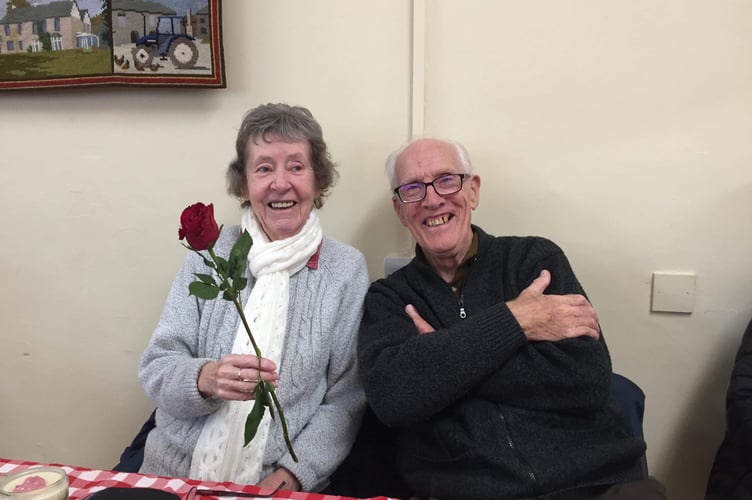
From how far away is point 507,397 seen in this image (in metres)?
1.10

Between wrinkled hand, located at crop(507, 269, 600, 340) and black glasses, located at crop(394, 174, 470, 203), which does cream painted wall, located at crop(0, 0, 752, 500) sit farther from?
wrinkled hand, located at crop(507, 269, 600, 340)

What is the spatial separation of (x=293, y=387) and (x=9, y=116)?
137 centimetres

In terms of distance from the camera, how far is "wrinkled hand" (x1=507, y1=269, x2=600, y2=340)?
1104mm

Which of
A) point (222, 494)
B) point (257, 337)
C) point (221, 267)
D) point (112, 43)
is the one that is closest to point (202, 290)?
point (221, 267)

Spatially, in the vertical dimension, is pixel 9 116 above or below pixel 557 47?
below

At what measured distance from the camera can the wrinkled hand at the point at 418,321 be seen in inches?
47.8

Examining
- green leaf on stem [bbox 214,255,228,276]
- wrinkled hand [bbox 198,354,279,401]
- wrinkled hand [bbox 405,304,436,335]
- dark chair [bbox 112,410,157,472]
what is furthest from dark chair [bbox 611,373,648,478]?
dark chair [bbox 112,410,157,472]

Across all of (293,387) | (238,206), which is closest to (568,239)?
(293,387)

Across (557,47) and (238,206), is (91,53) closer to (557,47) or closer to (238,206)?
(238,206)

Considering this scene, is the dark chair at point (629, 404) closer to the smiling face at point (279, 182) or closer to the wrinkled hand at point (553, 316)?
the wrinkled hand at point (553, 316)

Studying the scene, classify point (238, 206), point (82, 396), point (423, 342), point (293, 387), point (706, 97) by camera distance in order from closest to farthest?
point (423, 342) < point (293, 387) < point (706, 97) < point (238, 206) < point (82, 396)

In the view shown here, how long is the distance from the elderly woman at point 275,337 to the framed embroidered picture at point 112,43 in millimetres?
365

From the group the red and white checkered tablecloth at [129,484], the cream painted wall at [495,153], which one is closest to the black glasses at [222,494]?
the red and white checkered tablecloth at [129,484]

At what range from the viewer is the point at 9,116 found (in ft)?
5.69
